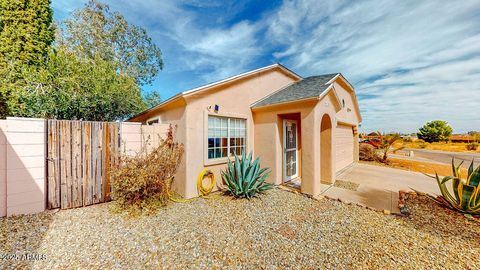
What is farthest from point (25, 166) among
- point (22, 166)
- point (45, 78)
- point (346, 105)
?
point (346, 105)

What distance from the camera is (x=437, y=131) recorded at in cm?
3241

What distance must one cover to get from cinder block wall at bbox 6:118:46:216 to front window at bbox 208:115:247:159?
4.51m

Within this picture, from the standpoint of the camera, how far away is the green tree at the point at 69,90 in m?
8.04

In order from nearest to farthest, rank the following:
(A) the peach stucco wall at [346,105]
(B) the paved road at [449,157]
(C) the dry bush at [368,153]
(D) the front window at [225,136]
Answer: (D) the front window at [225,136]
(A) the peach stucco wall at [346,105]
(C) the dry bush at [368,153]
(B) the paved road at [449,157]

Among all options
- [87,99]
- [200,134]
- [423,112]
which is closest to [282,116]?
[200,134]

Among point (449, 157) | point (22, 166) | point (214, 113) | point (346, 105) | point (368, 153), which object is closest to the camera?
point (22, 166)

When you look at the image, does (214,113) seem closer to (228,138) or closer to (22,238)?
(228,138)

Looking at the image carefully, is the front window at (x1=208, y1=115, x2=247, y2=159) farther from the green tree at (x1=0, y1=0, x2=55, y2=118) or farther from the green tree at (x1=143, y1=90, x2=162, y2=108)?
the green tree at (x1=143, y1=90, x2=162, y2=108)

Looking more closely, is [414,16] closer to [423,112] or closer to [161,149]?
[161,149]

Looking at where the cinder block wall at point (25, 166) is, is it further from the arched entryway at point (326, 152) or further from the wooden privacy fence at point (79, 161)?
the arched entryway at point (326, 152)

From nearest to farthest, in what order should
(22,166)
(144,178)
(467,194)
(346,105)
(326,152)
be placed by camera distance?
(22,166) < (467,194) < (144,178) < (326,152) < (346,105)

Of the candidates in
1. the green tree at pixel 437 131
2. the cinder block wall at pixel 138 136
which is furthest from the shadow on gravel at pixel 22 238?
the green tree at pixel 437 131

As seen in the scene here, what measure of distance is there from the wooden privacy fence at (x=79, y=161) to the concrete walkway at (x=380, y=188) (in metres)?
7.46

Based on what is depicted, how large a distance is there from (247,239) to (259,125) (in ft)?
15.4
